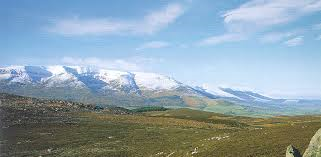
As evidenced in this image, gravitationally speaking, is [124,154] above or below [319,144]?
below

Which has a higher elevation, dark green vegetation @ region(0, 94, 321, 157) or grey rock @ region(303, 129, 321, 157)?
grey rock @ region(303, 129, 321, 157)

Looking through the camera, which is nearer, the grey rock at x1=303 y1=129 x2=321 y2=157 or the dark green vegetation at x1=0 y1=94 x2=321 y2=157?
the grey rock at x1=303 y1=129 x2=321 y2=157

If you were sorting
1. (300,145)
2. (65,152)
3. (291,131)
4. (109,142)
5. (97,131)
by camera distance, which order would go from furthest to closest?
(97,131) < (109,142) < (65,152) < (291,131) < (300,145)

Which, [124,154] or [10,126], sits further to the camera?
[10,126]

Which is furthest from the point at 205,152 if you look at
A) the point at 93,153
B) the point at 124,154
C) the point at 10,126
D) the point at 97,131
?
the point at 10,126

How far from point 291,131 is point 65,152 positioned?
1428 inches

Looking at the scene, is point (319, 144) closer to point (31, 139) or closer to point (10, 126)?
point (31, 139)

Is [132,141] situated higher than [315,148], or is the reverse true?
[315,148]

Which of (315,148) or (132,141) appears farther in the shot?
(132,141)

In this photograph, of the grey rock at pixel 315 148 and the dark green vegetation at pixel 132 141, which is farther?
the dark green vegetation at pixel 132 141

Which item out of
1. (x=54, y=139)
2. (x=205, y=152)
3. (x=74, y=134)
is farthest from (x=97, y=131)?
(x=205, y=152)

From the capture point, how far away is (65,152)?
207ft

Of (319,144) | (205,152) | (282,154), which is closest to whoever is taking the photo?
(319,144)

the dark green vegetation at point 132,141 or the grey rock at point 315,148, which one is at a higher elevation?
the grey rock at point 315,148
